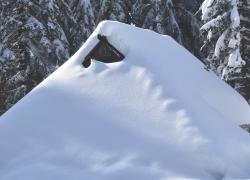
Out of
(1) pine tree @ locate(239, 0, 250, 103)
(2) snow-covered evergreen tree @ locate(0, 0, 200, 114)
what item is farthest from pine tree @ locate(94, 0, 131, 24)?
(1) pine tree @ locate(239, 0, 250, 103)

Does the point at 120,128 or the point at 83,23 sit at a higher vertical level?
the point at 83,23

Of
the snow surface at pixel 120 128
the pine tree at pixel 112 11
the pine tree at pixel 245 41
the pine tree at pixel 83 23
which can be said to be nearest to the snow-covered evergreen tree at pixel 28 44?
the pine tree at pixel 83 23

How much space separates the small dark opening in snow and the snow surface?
0.35ft

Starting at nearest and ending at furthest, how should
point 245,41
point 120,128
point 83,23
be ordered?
point 120,128
point 245,41
point 83,23

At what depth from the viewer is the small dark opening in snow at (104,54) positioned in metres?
9.38

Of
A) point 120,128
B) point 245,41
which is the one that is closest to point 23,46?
point 245,41

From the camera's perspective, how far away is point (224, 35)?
66.8ft

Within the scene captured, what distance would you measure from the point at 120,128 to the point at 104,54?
2.03 meters

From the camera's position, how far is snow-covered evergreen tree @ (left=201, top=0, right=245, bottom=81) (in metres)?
19.5

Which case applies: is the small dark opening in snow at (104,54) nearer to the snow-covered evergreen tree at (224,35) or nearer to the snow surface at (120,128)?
the snow surface at (120,128)

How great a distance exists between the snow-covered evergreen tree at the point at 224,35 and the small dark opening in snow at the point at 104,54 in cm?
1047

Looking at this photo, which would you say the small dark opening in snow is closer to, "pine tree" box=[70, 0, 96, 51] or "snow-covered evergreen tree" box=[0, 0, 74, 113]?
"snow-covered evergreen tree" box=[0, 0, 74, 113]

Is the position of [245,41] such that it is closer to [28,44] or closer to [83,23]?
[28,44]

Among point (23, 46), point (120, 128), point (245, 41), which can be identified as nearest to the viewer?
point (120, 128)
